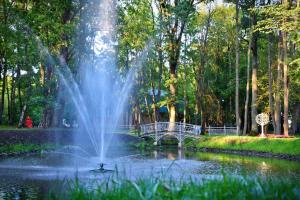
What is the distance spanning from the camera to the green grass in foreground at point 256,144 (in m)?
26.5

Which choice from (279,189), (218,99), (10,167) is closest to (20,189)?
(10,167)

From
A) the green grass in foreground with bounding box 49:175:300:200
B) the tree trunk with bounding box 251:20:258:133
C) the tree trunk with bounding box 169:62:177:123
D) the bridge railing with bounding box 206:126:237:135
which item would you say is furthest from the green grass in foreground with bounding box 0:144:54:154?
the green grass in foreground with bounding box 49:175:300:200

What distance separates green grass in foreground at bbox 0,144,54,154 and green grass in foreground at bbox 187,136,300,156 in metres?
12.8

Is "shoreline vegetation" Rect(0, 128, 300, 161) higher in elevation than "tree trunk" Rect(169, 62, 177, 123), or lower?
lower

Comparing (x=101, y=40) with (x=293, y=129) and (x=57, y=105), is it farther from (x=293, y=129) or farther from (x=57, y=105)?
(x=293, y=129)

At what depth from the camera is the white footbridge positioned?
131 feet

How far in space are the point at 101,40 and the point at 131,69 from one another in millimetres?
9837

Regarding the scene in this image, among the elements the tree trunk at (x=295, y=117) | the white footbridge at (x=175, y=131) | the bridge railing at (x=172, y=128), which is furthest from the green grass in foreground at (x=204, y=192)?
the tree trunk at (x=295, y=117)

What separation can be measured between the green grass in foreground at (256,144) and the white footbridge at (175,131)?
204 centimetres

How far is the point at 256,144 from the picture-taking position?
2983 centimetres

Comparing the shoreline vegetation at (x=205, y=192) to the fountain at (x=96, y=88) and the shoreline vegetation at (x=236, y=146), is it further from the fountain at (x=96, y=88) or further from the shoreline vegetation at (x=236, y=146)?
the fountain at (x=96, y=88)

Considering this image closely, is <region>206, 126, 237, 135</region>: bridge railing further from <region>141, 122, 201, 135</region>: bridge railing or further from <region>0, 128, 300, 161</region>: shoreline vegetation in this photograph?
<region>0, 128, 300, 161</region>: shoreline vegetation

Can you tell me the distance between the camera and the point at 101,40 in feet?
121

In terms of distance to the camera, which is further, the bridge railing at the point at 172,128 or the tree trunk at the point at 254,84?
the bridge railing at the point at 172,128
